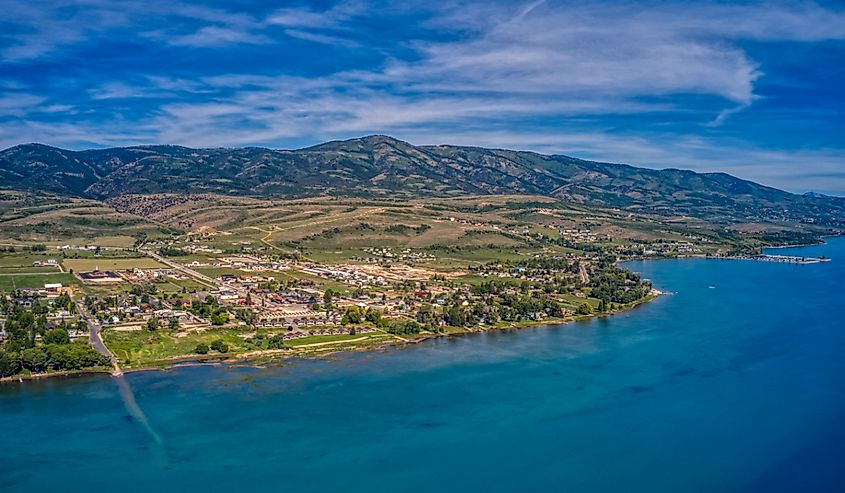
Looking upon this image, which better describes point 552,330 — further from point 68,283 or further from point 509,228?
point 509,228

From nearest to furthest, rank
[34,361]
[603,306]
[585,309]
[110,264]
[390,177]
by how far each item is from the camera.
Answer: [34,361] < [585,309] < [603,306] < [110,264] < [390,177]

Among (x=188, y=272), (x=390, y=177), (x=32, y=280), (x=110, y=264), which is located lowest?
(x=32, y=280)

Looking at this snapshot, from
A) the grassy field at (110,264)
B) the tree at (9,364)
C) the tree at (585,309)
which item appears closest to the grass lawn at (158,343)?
the tree at (9,364)

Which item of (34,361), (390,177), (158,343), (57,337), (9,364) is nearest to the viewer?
(9,364)

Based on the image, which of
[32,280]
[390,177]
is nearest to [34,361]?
[32,280]

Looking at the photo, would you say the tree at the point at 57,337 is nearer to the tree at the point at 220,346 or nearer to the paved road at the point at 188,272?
the tree at the point at 220,346

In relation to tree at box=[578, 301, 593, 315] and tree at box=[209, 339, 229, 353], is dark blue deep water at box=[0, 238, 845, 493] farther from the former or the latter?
tree at box=[578, 301, 593, 315]

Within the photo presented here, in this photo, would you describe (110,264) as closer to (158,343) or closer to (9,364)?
(158,343)

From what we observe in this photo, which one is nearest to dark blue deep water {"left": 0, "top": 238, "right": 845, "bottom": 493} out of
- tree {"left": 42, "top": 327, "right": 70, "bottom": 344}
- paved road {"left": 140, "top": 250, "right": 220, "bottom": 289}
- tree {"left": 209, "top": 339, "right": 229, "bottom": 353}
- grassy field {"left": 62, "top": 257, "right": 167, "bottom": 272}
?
tree {"left": 209, "top": 339, "right": 229, "bottom": 353}
